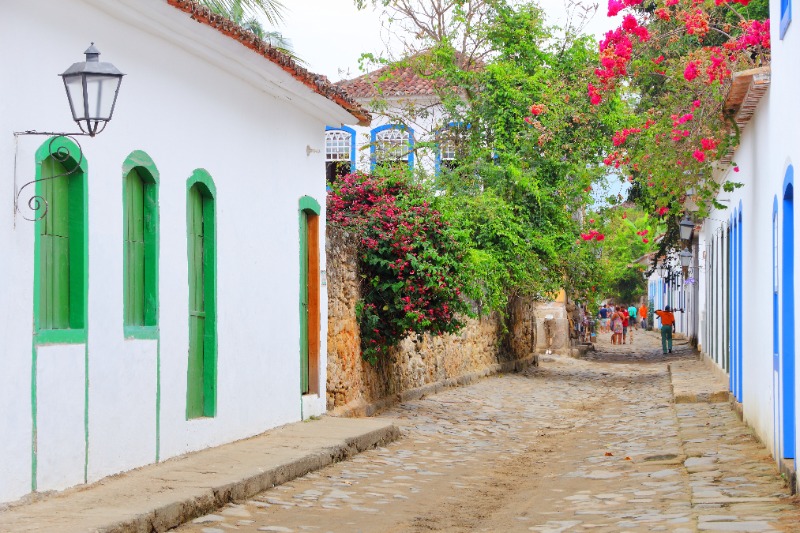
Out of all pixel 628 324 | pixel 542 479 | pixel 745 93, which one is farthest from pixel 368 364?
pixel 628 324

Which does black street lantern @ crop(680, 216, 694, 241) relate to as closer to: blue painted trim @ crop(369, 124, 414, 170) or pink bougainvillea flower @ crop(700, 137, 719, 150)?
blue painted trim @ crop(369, 124, 414, 170)

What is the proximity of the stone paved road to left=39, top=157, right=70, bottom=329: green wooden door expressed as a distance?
1.68 meters

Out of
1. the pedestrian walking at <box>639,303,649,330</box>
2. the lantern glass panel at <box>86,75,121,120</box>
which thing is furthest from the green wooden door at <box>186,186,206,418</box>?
the pedestrian walking at <box>639,303,649,330</box>

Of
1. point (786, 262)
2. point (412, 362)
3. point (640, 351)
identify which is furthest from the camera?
point (640, 351)

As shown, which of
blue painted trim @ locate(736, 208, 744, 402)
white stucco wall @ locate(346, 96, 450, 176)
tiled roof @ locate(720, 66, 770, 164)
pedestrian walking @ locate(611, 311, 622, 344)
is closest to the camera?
tiled roof @ locate(720, 66, 770, 164)

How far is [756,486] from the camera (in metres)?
8.40

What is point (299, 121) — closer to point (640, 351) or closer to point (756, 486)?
point (756, 486)

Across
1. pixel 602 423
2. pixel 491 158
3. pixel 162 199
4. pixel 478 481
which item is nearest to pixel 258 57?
pixel 162 199

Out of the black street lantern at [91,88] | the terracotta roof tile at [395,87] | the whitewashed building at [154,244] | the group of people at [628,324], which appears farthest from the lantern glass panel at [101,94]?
the group of people at [628,324]

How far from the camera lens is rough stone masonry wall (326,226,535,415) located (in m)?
13.6

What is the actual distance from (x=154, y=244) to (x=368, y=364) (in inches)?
238

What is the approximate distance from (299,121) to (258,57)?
7.27ft

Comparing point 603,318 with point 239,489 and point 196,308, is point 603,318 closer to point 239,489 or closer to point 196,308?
point 196,308

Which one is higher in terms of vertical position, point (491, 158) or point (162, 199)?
point (491, 158)
